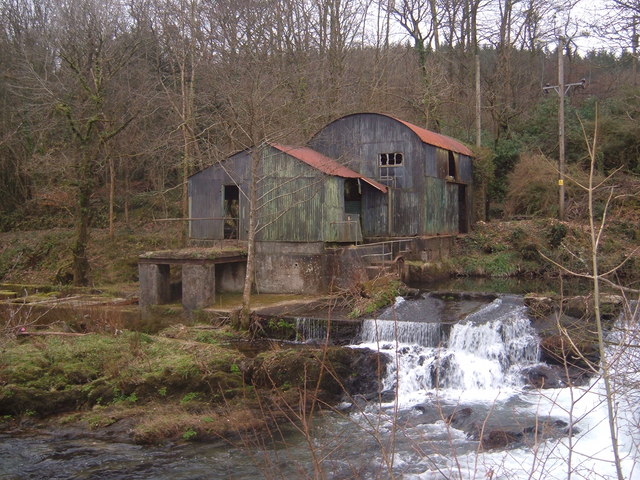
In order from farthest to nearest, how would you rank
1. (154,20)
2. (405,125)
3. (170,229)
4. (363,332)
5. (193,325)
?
(170,229)
(154,20)
(405,125)
(193,325)
(363,332)

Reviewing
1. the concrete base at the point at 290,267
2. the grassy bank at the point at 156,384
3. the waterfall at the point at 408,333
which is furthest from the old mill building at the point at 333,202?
the grassy bank at the point at 156,384

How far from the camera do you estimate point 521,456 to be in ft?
30.3

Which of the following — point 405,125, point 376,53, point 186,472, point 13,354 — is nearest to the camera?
point 186,472

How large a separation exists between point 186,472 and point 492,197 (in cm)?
2353

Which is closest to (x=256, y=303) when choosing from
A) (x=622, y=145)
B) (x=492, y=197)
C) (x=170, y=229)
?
(x=170, y=229)

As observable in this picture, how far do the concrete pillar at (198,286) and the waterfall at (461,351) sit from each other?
5.04m

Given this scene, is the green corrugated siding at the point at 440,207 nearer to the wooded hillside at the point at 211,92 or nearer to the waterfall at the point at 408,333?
the wooded hillside at the point at 211,92

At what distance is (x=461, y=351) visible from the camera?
14141 mm

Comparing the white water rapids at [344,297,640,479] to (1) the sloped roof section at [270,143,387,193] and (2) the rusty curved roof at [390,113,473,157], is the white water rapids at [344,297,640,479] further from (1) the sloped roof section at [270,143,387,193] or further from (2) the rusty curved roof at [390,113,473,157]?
(2) the rusty curved roof at [390,113,473,157]

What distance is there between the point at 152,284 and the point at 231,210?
4.50 metres

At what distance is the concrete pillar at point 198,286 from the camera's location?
1744cm

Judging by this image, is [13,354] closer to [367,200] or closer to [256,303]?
[256,303]

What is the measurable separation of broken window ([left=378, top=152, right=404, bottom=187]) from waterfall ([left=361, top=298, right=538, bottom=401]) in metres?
8.68

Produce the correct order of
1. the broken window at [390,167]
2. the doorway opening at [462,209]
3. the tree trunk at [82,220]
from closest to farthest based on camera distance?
1. the tree trunk at [82,220]
2. the broken window at [390,167]
3. the doorway opening at [462,209]
